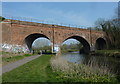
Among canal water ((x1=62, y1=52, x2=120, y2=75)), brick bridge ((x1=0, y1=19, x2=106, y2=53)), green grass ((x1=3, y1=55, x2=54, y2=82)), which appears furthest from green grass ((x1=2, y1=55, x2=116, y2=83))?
brick bridge ((x1=0, y1=19, x2=106, y2=53))

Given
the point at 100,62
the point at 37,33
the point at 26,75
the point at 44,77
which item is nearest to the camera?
the point at 44,77

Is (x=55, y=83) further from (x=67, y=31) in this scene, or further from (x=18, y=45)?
(x=67, y=31)

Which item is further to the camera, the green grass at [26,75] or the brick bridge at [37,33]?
the brick bridge at [37,33]

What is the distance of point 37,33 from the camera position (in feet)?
85.3

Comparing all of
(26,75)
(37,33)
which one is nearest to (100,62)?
(26,75)

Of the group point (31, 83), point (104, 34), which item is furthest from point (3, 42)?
point (104, 34)

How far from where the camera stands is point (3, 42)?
69.7ft

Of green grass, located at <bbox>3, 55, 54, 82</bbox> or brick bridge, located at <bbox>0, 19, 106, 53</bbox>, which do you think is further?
brick bridge, located at <bbox>0, 19, 106, 53</bbox>

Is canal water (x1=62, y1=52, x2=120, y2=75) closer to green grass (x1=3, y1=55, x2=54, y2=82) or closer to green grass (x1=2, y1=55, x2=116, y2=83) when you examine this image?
green grass (x1=2, y1=55, x2=116, y2=83)

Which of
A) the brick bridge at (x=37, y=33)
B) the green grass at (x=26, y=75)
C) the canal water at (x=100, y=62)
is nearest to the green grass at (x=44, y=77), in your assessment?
the green grass at (x=26, y=75)

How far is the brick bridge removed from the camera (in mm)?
22648

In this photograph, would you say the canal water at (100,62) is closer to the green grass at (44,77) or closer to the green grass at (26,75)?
the green grass at (44,77)

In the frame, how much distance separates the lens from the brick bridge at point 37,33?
2265 centimetres

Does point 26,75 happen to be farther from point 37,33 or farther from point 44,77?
point 37,33
